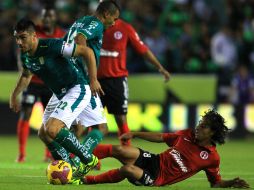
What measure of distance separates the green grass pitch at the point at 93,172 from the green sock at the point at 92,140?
1.44 ft

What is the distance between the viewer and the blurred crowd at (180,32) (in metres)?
19.0

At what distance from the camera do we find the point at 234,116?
18.2m

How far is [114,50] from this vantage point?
480 inches

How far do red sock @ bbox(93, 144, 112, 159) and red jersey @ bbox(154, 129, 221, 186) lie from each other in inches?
22.2

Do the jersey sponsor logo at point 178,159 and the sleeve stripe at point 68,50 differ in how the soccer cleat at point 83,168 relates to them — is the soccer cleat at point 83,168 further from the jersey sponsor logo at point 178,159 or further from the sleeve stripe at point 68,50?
the sleeve stripe at point 68,50

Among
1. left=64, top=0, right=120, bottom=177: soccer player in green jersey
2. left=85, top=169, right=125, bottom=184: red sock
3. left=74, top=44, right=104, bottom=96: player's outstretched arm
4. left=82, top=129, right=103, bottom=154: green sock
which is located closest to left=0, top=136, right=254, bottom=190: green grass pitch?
left=85, top=169, right=125, bottom=184: red sock

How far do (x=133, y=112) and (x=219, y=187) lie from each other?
9.05 metres

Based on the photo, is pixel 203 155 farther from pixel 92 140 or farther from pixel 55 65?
pixel 55 65

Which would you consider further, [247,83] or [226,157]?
[247,83]

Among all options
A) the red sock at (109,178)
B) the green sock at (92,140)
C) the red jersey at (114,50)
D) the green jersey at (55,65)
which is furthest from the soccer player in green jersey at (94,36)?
the red jersey at (114,50)

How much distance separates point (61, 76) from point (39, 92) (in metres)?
3.48

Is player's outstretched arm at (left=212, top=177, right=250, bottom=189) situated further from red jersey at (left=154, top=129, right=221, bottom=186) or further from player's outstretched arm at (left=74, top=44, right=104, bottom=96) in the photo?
player's outstretched arm at (left=74, top=44, right=104, bottom=96)

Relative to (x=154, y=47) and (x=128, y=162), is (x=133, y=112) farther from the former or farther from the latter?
(x=128, y=162)

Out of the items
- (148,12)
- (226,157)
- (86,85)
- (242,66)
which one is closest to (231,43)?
(242,66)
